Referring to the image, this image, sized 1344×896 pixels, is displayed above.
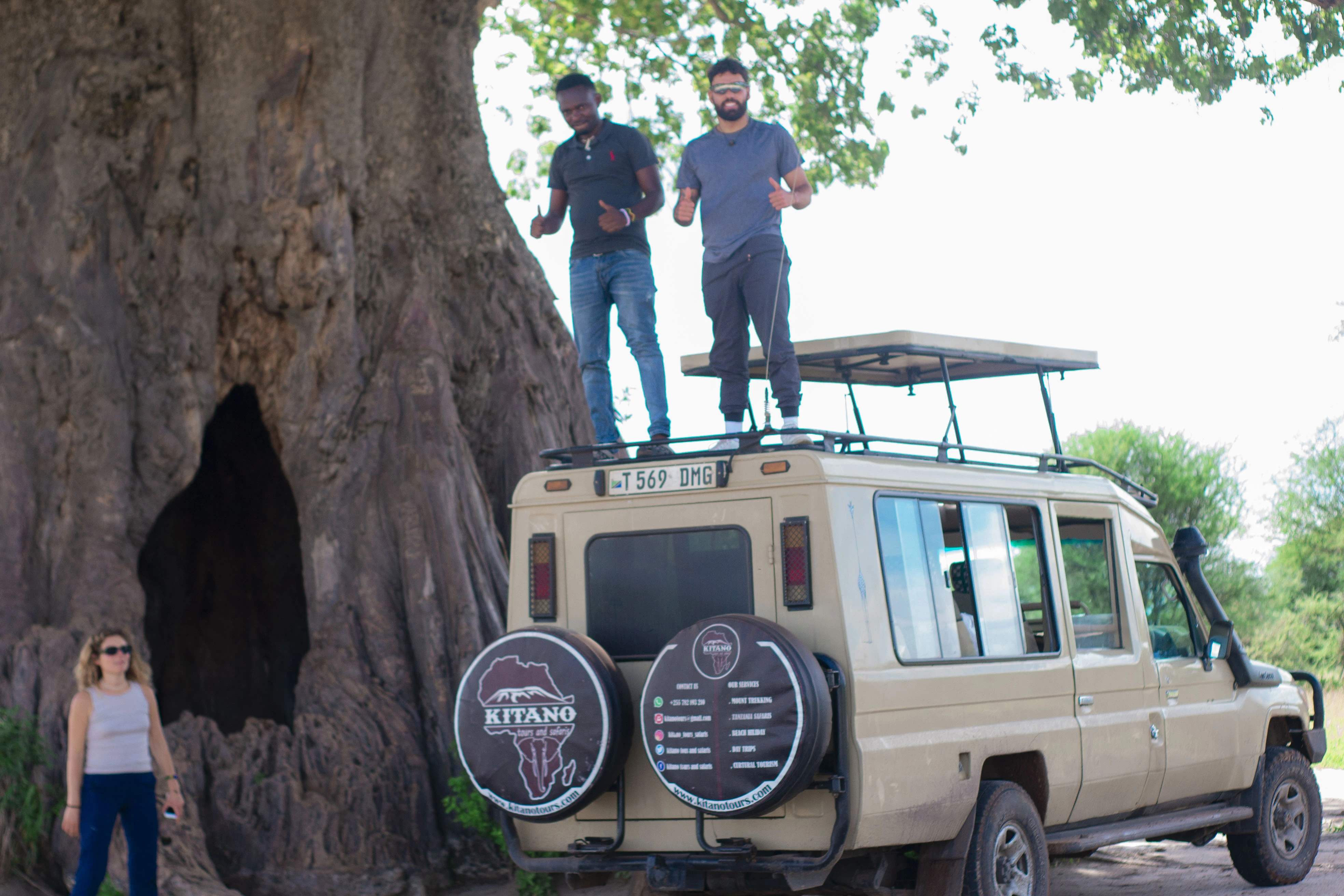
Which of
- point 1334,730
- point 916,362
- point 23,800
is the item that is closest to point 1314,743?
point 916,362

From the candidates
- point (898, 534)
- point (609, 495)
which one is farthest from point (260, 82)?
point (898, 534)

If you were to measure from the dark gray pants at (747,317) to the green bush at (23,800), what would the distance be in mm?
4473

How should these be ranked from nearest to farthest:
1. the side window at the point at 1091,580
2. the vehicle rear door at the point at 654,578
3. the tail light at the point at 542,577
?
1. the vehicle rear door at the point at 654,578
2. the tail light at the point at 542,577
3. the side window at the point at 1091,580

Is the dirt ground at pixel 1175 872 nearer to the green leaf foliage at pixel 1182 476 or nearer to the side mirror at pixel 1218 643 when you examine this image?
the side mirror at pixel 1218 643

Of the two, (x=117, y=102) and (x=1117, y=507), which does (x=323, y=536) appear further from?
(x=1117, y=507)

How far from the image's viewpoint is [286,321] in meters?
10.6

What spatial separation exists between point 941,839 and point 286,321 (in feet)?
20.8

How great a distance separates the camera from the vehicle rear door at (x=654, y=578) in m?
6.30

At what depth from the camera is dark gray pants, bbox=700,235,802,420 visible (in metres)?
8.23

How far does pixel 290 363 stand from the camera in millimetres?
10617

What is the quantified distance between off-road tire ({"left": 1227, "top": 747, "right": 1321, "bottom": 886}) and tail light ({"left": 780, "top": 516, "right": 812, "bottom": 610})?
4.15 meters

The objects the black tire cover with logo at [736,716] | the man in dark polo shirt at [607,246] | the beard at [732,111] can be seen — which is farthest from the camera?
the man in dark polo shirt at [607,246]

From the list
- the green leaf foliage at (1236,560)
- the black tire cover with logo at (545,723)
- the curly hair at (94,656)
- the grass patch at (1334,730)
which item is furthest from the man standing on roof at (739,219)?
the green leaf foliage at (1236,560)

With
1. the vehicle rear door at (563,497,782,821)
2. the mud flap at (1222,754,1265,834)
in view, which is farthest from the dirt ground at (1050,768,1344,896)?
the vehicle rear door at (563,497,782,821)
